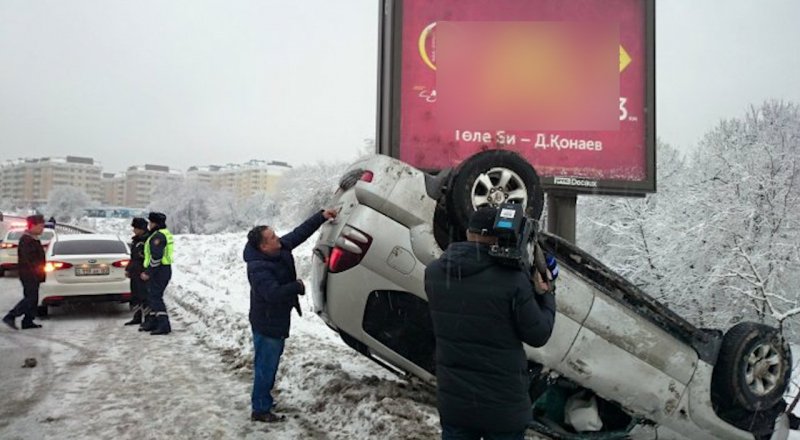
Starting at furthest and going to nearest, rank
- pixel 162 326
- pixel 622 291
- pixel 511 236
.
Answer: pixel 162 326, pixel 622 291, pixel 511 236

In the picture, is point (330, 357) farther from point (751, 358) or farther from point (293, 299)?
point (751, 358)

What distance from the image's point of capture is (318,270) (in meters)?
4.31

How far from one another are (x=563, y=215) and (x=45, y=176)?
136 m

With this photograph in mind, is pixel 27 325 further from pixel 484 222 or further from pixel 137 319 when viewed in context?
pixel 484 222

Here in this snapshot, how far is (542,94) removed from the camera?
6.87 meters

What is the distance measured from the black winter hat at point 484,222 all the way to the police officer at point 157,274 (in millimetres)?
6718

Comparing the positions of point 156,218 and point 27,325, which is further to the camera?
point 27,325

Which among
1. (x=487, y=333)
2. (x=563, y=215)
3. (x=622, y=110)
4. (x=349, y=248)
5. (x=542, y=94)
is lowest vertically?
(x=487, y=333)

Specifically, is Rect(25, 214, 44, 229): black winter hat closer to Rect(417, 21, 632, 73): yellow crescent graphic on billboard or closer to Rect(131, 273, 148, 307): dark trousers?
Rect(131, 273, 148, 307): dark trousers

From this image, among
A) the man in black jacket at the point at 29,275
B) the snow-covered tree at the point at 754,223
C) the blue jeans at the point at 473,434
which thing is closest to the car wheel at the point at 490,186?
the blue jeans at the point at 473,434

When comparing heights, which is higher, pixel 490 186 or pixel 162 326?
pixel 490 186

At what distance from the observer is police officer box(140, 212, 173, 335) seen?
800cm

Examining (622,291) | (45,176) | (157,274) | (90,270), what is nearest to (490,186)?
(622,291)

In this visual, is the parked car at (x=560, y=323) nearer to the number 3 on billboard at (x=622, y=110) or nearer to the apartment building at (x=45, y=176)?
the number 3 on billboard at (x=622, y=110)
